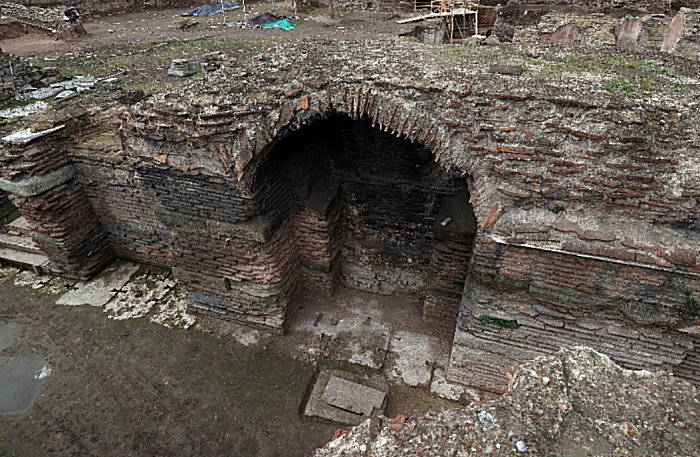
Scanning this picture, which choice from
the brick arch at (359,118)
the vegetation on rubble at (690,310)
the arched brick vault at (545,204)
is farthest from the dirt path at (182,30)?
the vegetation on rubble at (690,310)

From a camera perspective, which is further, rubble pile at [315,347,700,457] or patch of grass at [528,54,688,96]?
patch of grass at [528,54,688,96]

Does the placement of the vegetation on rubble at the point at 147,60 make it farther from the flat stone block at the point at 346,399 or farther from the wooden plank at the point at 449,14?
the flat stone block at the point at 346,399

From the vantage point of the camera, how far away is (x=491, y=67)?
4.07 meters

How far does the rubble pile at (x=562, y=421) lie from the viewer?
202 cm

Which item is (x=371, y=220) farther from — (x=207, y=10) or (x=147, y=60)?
(x=207, y=10)

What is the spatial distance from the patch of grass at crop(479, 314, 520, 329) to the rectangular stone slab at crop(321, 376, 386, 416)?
1.33m

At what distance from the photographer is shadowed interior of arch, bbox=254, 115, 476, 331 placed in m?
4.86

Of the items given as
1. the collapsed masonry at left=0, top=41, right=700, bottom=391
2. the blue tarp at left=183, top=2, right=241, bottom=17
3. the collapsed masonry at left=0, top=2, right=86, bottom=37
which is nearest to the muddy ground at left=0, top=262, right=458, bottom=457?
the collapsed masonry at left=0, top=41, right=700, bottom=391

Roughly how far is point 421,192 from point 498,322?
5.98 ft

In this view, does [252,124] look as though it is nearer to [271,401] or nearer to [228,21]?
[271,401]

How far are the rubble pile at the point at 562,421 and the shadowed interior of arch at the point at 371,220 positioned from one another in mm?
2471

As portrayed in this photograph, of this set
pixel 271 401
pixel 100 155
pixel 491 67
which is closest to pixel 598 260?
pixel 491 67

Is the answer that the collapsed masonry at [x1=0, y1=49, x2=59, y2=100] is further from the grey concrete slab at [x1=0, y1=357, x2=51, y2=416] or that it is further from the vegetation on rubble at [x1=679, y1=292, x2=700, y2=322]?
the vegetation on rubble at [x1=679, y1=292, x2=700, y2=322]

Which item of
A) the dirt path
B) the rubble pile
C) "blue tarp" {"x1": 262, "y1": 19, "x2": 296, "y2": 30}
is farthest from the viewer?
"blue tarp" {"x1": 262, "y1": 19, "x2": 296, "y2": 30}
